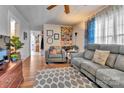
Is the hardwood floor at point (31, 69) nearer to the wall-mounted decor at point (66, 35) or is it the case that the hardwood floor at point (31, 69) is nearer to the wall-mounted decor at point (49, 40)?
the wall-mounted decor at point (49, 40)

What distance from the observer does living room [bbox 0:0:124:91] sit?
2.57 m

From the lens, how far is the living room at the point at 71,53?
8.42ft

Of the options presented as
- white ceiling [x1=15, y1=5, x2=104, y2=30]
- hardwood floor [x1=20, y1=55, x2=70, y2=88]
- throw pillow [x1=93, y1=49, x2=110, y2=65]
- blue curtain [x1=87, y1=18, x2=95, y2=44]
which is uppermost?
white ceiling [x1=15, y1=5, x2=104, y2=30]

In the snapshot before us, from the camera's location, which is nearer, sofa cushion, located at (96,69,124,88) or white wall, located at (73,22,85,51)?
sofa cushion, located at (96,69,124,88)

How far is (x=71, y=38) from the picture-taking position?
847 cm

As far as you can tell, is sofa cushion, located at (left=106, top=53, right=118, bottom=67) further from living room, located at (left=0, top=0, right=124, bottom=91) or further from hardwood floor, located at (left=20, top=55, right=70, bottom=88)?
hardwood floor, located at (left=20, top=55, right=70, bottom=88)

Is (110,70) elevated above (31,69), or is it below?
above

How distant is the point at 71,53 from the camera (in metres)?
4.99

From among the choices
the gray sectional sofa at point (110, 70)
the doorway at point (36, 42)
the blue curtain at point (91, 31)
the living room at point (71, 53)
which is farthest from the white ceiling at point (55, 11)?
the doorway at point (36, 42)

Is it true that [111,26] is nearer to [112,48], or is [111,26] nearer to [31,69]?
[112,48]

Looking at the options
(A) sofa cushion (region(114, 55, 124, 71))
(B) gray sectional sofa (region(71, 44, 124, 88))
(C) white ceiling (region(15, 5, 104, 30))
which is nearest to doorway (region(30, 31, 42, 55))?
(C) white ceiling (region(15, 5, 104, 30))

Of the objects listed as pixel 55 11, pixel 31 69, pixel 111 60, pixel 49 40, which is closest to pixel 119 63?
pixel 111 60

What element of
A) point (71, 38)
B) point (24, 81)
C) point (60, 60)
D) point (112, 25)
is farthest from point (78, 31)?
point (24, 81)
